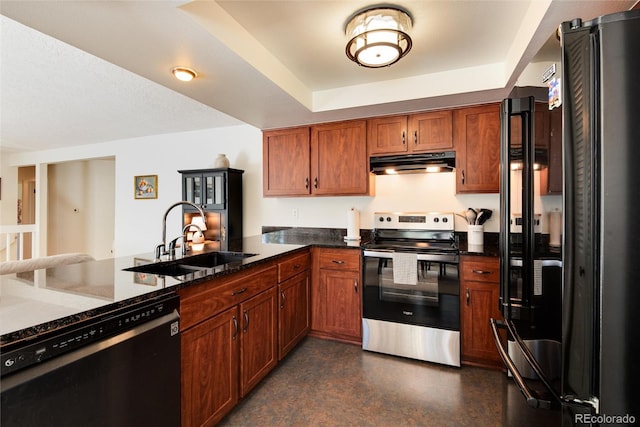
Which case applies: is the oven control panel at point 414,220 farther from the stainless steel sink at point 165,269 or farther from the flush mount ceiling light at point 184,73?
the flush mount ceiling light at point 184,73

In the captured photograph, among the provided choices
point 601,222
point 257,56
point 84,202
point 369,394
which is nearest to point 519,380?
point 601,222

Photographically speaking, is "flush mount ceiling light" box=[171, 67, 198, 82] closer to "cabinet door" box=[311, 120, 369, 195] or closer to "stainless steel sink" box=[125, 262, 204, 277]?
"stainless steel sink" box=[125, 262, 204, 277]

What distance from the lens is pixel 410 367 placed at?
92.8 inches

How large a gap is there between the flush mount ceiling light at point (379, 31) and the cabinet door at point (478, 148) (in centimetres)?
120

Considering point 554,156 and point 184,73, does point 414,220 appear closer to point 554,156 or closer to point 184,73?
point 554,156

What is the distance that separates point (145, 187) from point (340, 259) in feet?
12.5

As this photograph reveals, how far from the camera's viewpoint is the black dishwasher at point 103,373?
2.76ft

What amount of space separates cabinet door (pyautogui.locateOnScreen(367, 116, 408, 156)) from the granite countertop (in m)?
1.78

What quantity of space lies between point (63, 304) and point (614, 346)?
166cm

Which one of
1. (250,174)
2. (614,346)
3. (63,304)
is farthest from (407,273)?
(250,174)

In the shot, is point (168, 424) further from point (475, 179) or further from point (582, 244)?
point (475, 179)

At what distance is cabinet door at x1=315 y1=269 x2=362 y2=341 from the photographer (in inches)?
106

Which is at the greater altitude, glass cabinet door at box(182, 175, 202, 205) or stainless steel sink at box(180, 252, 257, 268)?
glass cabinet door at box(182, 175, 202, 205)

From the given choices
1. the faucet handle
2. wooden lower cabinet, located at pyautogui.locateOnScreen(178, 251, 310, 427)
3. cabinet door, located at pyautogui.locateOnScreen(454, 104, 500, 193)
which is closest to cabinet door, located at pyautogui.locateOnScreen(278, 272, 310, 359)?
wooden lower cabinet, located at pyautogui.locateOnScreen(178, 251, 310, 427)
